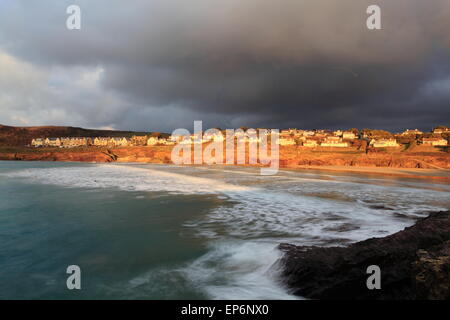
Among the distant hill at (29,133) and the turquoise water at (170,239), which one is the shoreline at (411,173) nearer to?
the turquoise water at (170,239)

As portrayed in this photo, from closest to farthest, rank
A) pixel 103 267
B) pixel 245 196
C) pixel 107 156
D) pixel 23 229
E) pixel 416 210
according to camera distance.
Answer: pixel 103 267
pixel 23 229
pixel 416 210
pixel 245 196
pixel 107 156

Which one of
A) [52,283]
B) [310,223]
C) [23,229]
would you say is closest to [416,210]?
[310,223]

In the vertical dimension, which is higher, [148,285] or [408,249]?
[408,249]

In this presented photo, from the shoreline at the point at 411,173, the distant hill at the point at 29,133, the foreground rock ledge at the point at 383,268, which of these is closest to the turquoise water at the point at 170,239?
the foreground rock ledge at the point at 383,268

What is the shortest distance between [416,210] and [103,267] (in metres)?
14.1

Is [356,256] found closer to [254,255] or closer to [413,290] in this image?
[413,290]

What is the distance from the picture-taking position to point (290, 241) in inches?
320

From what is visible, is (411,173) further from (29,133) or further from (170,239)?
(29,133)

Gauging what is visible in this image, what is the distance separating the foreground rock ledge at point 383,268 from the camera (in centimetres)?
395

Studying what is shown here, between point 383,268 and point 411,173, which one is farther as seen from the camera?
point 411,173

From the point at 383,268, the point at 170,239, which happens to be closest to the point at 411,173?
the point at 170,239

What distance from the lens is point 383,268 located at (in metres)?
4.59

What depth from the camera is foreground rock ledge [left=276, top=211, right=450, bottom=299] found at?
13.0 feet

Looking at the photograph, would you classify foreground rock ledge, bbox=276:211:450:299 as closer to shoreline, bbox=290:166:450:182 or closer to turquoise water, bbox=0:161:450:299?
turquoise water, bbox=0:161:450:299
